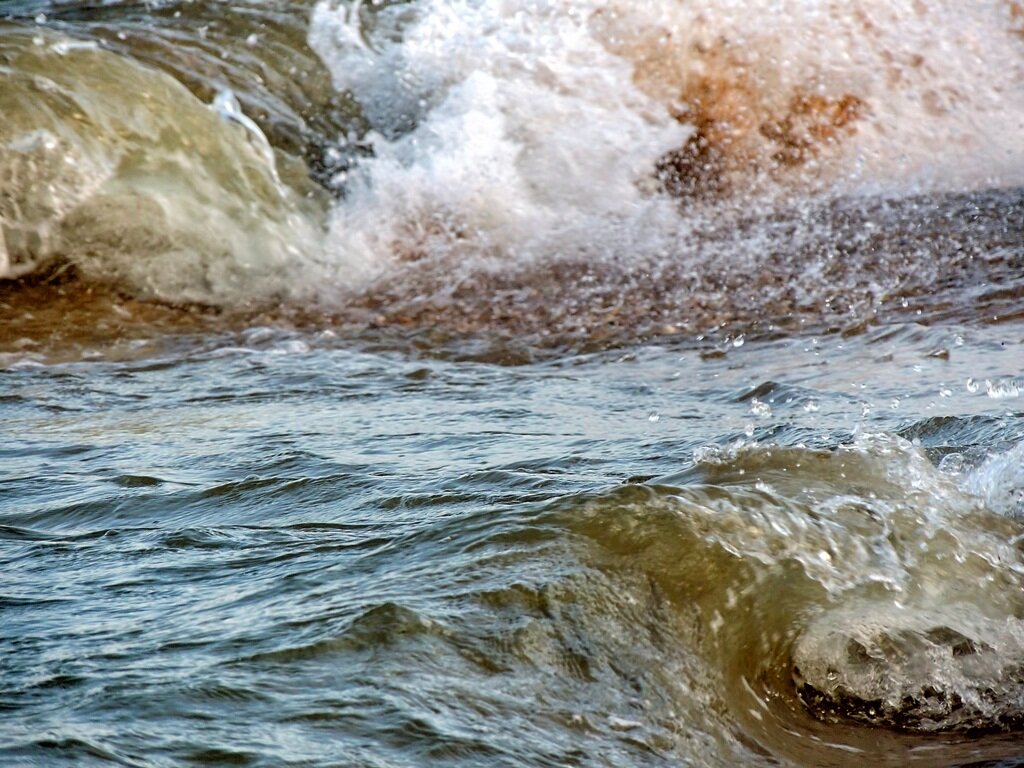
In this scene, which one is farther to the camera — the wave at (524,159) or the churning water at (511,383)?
the wave at (524,159)

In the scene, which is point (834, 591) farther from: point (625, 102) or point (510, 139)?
point (625, 102)

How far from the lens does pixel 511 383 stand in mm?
5066

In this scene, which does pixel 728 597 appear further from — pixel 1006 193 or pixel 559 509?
pixel 1006 193

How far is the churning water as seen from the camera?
2324 mm

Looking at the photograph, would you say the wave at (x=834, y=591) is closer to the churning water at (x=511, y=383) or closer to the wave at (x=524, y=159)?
the churning water at (x=511, y=383)

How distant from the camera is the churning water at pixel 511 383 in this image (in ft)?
7.63

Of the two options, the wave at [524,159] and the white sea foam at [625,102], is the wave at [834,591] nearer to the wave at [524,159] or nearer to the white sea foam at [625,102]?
the wave at [524,159]

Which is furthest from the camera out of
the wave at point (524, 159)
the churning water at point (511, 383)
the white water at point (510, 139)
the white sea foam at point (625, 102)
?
the white sea foam at point (625, 102)

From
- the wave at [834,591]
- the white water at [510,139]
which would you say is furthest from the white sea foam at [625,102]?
the wave at [834,591]

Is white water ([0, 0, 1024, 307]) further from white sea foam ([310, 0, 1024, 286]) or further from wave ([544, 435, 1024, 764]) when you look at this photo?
wave ([544, 435, 1024, 764])

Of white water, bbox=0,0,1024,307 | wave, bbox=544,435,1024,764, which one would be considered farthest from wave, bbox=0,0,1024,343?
wave, bbox=544,435,1024,764

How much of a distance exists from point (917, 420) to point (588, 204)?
4187 millimetres

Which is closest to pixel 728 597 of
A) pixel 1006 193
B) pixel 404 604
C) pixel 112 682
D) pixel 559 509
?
pixel 559 509

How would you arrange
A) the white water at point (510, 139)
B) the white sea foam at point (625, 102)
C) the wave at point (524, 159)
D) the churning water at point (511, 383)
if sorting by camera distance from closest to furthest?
the churning water at point (511, 383), the wave at point (524, 159), the white water at point (510, 139), the white sea foam at point (625, 102)
